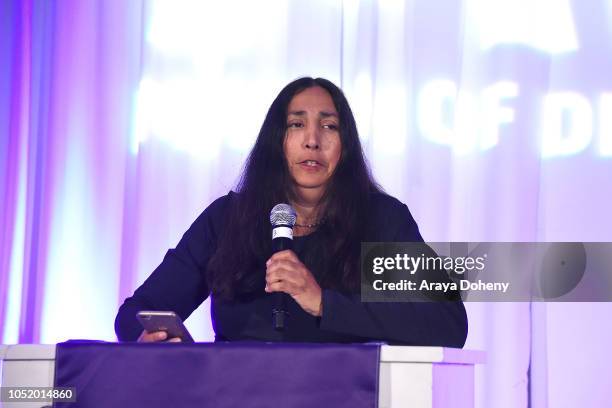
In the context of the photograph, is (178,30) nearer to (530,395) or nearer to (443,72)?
(443,72)

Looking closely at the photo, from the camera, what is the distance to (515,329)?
2.92 m

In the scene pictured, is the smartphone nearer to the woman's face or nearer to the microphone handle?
the microphone handle

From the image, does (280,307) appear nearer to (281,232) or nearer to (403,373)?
(281,232)

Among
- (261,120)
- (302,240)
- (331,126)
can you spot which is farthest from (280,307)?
(261,120)

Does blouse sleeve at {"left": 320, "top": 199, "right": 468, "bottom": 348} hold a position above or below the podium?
above

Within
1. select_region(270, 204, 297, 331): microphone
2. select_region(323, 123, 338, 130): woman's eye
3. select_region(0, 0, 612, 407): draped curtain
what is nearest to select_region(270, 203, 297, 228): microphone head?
select_region(270, 204, 297, 331): microphone

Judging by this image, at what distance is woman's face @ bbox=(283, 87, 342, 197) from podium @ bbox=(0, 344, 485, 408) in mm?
982

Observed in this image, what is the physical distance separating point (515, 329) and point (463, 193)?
1.80 feet

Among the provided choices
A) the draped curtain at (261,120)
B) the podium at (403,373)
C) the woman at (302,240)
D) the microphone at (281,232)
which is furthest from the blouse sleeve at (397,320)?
the draped curtain at (261,120)

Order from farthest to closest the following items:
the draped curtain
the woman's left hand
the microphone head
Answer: the draped curtain
the microphone head
the woman's left hand

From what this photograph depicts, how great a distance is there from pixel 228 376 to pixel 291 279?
1.26 ft

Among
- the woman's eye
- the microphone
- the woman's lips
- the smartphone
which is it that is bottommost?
the smartphone

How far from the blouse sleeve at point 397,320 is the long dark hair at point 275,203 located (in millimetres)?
236

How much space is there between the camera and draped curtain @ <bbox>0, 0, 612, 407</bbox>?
9.93ft
